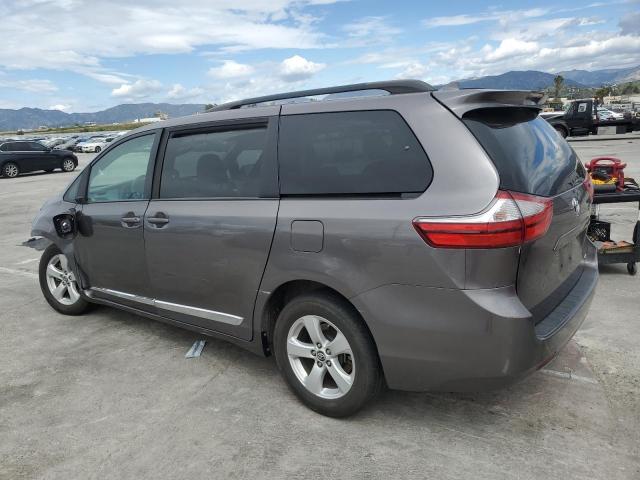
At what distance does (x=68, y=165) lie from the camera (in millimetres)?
23328

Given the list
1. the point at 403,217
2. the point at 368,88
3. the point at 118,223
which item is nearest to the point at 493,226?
the point at 403,217

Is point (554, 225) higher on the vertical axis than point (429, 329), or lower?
higher

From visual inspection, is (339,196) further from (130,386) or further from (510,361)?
(130,386)

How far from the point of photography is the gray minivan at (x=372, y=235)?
2.28m

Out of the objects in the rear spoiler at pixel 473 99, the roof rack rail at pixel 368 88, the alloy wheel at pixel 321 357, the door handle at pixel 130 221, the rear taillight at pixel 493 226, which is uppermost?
the roof rack rail at pixel 368 88

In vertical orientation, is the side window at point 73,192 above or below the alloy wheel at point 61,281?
above

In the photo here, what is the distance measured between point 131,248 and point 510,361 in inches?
106

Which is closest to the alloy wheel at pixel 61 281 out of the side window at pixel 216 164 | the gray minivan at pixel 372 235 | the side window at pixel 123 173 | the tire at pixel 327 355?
the side window at pixel 123 173

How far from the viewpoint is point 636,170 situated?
40.4 feet

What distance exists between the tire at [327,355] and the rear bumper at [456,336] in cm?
10

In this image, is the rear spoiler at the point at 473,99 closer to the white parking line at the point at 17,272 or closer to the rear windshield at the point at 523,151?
the rear windshield at the point at 523,151

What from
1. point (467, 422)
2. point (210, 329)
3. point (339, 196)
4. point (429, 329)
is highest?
point (339, 196)

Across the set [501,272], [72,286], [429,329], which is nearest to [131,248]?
[72,286]

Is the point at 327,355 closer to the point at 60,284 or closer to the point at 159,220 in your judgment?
the point at 159,220
